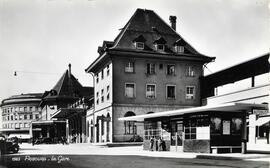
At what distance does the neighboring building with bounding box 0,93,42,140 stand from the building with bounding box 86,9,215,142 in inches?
Answer: 2301

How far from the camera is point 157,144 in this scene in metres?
28.7

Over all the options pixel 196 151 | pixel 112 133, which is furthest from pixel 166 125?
pixel 112 133

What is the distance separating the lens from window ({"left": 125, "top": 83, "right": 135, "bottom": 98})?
41406mm

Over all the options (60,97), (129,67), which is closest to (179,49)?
(129,67)

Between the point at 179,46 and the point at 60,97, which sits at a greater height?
the point at 179,46

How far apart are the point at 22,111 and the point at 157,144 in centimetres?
7975

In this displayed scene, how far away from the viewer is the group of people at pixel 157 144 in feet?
92.7

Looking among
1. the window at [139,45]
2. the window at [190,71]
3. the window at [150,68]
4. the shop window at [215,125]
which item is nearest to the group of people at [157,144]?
the shop window at [215,125]

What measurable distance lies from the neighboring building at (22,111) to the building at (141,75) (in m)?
58.5

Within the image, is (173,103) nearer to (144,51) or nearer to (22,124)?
(144,51)

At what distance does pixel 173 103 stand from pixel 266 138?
1444 centimetres

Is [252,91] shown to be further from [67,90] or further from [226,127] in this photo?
[67,90]

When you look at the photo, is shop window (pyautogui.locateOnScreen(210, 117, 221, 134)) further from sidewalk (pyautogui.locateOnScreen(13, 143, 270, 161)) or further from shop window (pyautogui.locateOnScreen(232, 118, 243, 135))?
sidewalk (pyautogui.locateOnScreen(13, 143, 270, 161))

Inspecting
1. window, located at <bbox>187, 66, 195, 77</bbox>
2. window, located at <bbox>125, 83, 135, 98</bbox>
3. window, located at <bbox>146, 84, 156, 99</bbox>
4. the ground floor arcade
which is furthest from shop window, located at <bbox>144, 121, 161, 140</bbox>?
window, located at <bbox>187, 66, 195, 77</bbox>
